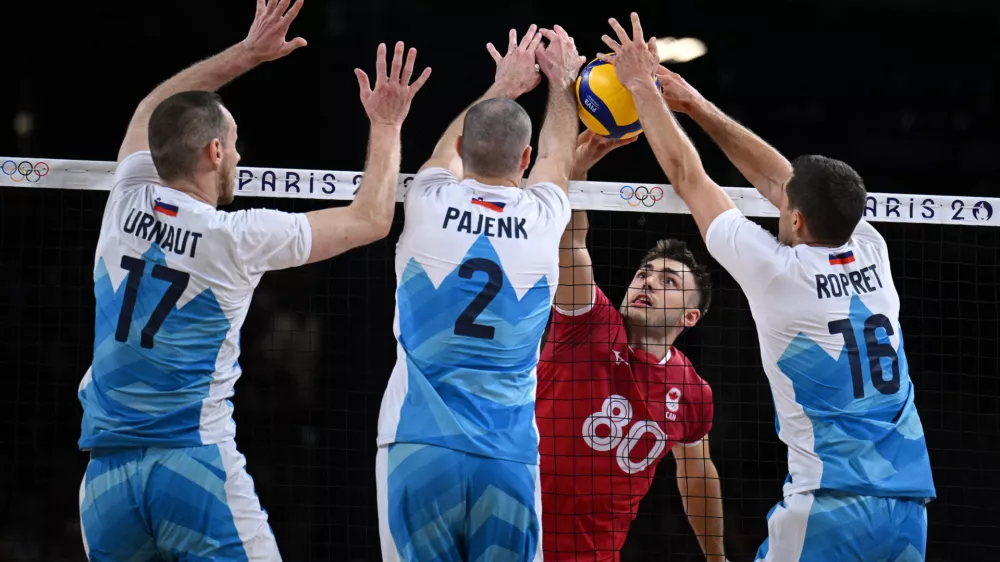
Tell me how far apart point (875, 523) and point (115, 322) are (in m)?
3.05

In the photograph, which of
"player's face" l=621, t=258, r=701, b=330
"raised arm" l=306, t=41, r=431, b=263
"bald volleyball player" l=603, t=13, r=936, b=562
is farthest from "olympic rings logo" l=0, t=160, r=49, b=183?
"bald volleyball player" l=603, t=13, r=936, b=562

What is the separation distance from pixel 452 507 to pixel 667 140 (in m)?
1.89

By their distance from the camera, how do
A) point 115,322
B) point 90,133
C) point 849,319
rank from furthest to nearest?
point 90,133 → point 849,319 → point 115,322

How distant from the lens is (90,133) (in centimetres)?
777

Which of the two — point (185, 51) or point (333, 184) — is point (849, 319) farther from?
point (185, 51)

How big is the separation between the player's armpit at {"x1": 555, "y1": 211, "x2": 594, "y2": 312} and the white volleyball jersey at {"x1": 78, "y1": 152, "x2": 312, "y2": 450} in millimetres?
1704

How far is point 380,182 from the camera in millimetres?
4457

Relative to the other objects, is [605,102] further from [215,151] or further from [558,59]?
[215,151]

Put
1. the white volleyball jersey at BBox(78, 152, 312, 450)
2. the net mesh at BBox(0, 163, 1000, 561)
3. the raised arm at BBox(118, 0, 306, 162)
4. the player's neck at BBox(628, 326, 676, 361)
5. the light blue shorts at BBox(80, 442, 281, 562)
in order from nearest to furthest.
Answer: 1. the light blue shorts at BBox(80, 442, 281, 562)
2. the white volleyball jersey at BBox(78, 152, 312, 450)
3. the raised arm at BBox(118, 0, 306, 162)
4. the player's neck at BBox(628, 326, 676, 361)
5. the net mesh at BBox(0, 163, 1000, 561)

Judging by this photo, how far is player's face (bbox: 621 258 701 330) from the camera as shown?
5.93 metres

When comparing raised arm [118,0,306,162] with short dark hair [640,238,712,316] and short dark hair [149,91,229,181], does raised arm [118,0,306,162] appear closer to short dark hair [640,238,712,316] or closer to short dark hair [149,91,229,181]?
short dark hair [149,91,229,181]

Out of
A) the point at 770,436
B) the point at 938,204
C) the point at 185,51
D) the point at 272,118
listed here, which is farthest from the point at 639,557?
the point at 185,51

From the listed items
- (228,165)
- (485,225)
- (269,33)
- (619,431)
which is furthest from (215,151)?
(619,431)

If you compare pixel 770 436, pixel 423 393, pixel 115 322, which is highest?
pixel 115 322
